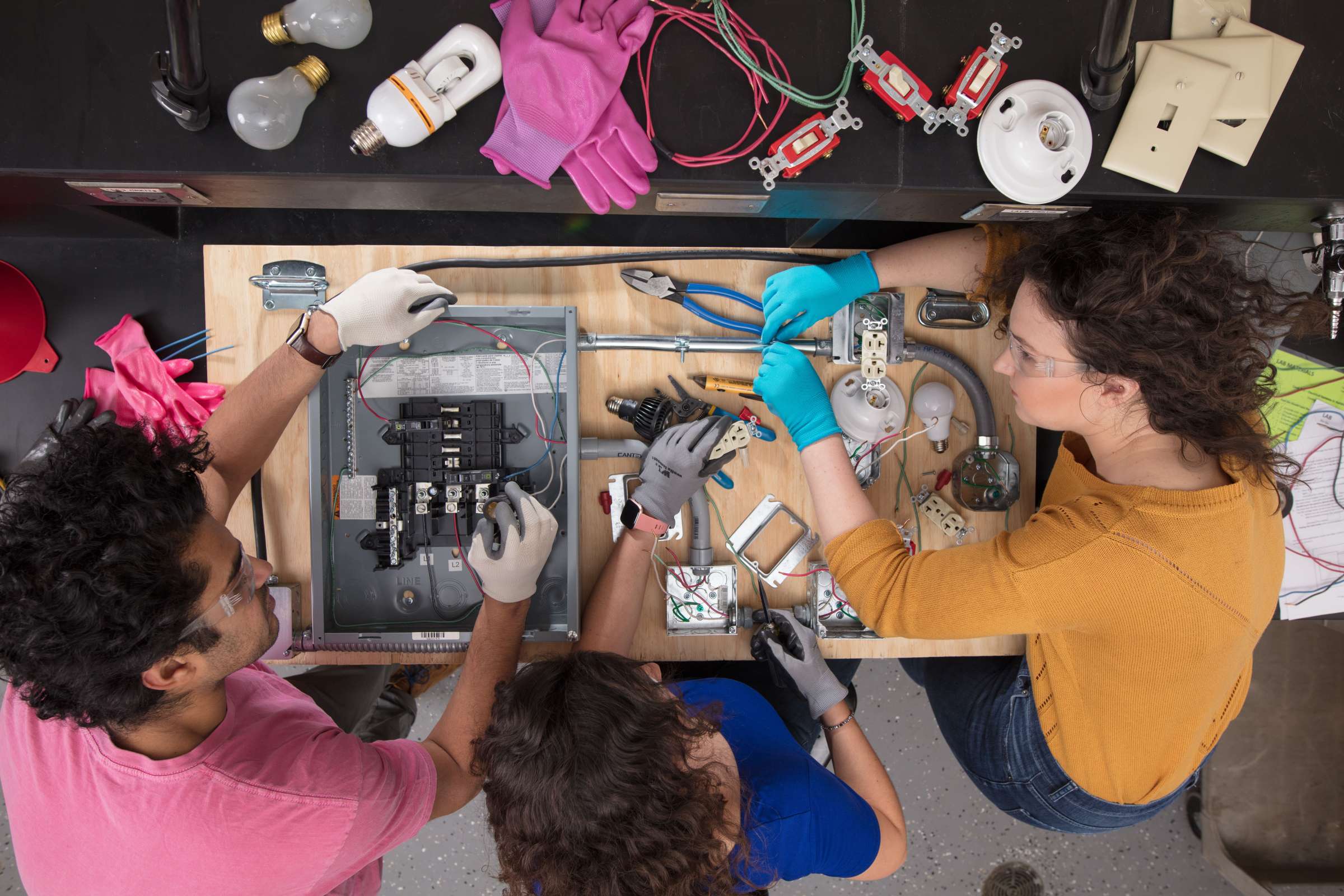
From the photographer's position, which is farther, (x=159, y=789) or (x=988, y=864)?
(x=988, y=864)

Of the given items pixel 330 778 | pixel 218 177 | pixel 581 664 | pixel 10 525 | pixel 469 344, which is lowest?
pixel 330 778

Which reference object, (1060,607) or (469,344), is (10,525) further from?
(1060,607)

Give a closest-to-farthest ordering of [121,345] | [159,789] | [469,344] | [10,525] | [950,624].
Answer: [10,525] < [159,789] < [950,624] < [469,344] < [121,345]

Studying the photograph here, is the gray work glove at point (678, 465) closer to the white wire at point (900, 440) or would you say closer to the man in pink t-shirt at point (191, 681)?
the man in pink t-shirt at point (191, 681)

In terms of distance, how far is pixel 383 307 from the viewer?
114cm

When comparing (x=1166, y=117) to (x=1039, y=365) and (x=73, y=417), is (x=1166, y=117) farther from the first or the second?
(x=73, y=417)

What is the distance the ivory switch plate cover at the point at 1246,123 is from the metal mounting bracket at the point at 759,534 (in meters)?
0.84

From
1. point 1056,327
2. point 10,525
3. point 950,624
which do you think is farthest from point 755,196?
point 10,525

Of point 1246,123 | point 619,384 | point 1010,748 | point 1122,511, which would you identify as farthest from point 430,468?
point 1246,123

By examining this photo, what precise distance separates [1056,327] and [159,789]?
141 cm

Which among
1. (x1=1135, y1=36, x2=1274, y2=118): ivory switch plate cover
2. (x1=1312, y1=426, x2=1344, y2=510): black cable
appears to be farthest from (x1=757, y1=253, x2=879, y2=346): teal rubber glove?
(x1=1312, y1=426, x2=1344, y2=510): black cable

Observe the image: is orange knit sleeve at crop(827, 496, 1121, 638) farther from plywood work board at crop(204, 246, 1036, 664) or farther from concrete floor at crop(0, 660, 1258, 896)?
concrete floor at crop(0, 660, 1258, 896)

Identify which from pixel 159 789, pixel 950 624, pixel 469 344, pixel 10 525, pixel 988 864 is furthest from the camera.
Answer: pixel 988 864

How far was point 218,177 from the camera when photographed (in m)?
0.96
